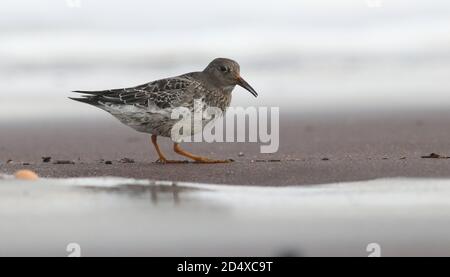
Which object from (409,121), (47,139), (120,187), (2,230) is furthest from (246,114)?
(2,230)

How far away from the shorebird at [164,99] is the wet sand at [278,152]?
395 mm

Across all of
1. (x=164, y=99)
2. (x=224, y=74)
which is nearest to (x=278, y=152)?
(x=224, y=74)

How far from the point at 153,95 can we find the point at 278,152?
225cm

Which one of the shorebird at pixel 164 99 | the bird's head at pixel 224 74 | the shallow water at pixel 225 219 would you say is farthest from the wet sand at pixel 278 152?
the bird's head at pixel 224 74

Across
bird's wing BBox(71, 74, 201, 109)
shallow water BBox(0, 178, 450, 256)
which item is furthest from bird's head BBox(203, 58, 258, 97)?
shallow water BBox(0, 178, 450, 256)

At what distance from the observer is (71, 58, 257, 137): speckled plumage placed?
27.6 feet

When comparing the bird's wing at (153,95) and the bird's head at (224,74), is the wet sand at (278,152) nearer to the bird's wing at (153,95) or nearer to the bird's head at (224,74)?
the bird's wing at (153,95)

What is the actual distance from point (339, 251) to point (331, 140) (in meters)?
6.99

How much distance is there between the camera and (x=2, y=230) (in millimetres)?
5086

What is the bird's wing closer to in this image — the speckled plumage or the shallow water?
the speckled plumage

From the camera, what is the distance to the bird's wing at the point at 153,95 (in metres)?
8.45
